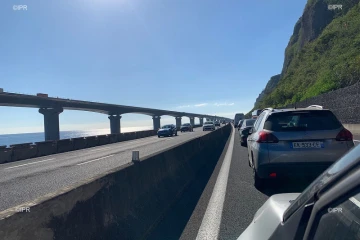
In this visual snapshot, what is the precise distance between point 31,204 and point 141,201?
247cm

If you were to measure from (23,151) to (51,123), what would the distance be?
32735mm

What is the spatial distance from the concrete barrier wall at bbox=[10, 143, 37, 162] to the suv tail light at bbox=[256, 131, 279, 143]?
18751 millimetres

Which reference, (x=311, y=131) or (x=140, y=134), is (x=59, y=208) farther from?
(x=140, y=134)

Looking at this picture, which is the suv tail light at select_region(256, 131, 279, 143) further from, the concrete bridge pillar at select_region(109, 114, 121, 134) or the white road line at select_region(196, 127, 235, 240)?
the concrete bridge pillar at select_region(109, 114, 121, 134)

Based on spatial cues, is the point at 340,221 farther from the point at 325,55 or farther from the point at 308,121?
the point at 325,55

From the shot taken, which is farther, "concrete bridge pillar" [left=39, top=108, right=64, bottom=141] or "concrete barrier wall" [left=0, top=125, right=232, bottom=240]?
"concrete bridge pillar" [left=39, top=108, right=64, bottom=141]

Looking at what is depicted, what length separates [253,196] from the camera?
23.7 ft

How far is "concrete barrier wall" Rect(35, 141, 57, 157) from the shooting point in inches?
987

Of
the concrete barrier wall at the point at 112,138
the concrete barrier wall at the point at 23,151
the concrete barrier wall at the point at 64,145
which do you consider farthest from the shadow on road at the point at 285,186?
the concrete barrier wall at the point at 112,138

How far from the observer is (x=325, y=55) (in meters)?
55.5

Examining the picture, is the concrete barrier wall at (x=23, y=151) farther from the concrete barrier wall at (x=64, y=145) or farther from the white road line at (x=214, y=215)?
the white road line at (x=214, y=215)

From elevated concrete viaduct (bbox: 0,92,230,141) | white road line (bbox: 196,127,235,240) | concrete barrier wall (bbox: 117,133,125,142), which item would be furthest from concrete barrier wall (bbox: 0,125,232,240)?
elevated concrete viaduct (bbox: 0,92,230,141)

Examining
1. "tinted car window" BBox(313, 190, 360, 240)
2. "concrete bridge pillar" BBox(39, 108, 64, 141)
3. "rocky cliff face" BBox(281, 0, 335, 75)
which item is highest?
"rocky cliff face" BBox(281, 0, 335, 75)

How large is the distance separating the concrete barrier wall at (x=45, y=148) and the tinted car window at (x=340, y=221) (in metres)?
25.3
